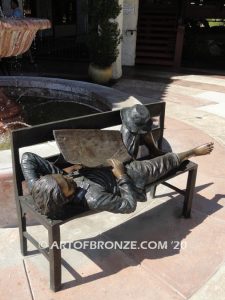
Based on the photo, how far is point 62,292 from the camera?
2.79m

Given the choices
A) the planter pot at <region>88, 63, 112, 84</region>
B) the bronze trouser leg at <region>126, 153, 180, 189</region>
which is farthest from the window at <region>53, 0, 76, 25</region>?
the bronze trouser leg at <region>126, 153, 180, 189</region>

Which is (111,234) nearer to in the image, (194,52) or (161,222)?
(161,222)

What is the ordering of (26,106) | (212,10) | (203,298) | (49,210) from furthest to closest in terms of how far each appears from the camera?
(212,10) < (26,106) < (203,298) < (49,210)

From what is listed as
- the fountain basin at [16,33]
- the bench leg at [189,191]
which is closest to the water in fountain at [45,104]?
the fountain basin at [16,33]

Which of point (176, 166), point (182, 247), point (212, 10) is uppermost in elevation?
point (212, 10)

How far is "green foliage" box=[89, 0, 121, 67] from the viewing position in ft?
32.5

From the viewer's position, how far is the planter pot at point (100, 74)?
1048 centimetres

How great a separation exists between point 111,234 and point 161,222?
0.57m

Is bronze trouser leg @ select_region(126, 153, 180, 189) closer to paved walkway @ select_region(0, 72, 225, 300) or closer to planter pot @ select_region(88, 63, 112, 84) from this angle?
paved walkway @ select_region(0, 72, 225, 300)

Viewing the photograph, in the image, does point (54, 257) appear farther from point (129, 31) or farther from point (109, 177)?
point (129, 31)

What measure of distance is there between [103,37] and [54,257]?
841 centimetres

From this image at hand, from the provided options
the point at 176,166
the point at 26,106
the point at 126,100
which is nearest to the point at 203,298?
the point at 176,166

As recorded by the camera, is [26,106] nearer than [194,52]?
Yes

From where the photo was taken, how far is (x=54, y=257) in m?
2.63
